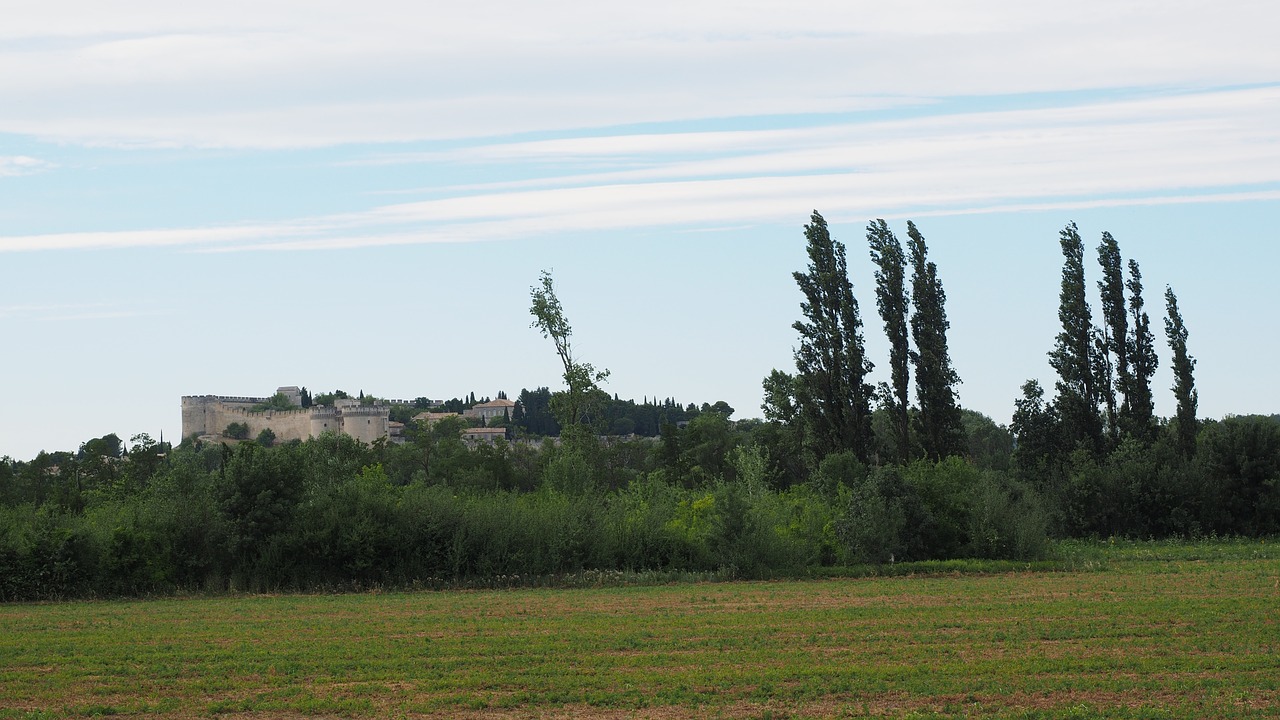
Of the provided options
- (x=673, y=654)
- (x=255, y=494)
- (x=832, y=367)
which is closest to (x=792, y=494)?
(x=832, y=367)

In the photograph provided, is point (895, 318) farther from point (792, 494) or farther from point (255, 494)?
point (255, 494)

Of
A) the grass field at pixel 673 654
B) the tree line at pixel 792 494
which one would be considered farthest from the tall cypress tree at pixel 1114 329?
the grass field at pixel 673 654

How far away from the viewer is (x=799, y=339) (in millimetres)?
60000

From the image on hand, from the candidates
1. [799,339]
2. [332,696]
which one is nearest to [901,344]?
[799,339]

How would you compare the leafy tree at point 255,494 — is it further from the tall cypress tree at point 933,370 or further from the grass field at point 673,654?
the tall cypress tree at point 933,370

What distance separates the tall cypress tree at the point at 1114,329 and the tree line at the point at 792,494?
0.10 m

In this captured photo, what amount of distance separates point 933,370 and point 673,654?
40.7 metres

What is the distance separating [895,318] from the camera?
199ft

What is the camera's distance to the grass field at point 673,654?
55.3 ft

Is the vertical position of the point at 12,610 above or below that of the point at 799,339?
below

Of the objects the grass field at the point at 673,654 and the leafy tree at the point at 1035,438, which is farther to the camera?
the leafy tree at the point at 1035,438

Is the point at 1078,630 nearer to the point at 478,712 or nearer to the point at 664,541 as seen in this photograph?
the point at 478,712

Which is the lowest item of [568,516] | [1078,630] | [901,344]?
[1078,630]

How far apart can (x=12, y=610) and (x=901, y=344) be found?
1589 inches
